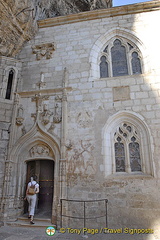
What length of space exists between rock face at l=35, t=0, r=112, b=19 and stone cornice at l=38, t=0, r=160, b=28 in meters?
0.68

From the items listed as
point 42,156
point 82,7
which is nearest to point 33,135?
Result: point 42,156

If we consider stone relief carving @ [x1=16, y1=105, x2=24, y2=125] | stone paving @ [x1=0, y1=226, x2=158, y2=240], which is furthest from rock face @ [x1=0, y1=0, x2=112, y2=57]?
stone paving @ [x1=0, y1=226, x2=158, y2=240]

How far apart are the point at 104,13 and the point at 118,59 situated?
198cm

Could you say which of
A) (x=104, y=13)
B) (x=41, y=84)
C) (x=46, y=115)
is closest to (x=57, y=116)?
(x=46, y=115)

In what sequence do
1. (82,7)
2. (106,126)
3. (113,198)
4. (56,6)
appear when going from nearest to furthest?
(113,198) → (106,126) → (56,6) → (82,7)

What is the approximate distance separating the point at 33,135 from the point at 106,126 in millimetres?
2391

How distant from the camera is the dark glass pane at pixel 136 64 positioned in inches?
253

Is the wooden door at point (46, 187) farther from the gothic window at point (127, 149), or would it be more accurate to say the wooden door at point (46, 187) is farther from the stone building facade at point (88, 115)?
the gothic window at point (127, 149)

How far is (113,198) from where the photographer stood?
505 centimetres

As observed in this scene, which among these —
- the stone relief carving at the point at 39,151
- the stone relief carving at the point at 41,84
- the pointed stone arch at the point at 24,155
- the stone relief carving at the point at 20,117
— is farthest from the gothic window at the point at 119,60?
the stone relief carving at the point at 39,151

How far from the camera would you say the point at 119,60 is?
670cm

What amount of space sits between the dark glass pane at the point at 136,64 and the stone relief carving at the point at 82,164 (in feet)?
10.1

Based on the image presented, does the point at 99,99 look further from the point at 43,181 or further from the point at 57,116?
the point at 43,181

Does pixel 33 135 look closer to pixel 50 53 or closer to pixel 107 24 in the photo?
pixel 50 53
